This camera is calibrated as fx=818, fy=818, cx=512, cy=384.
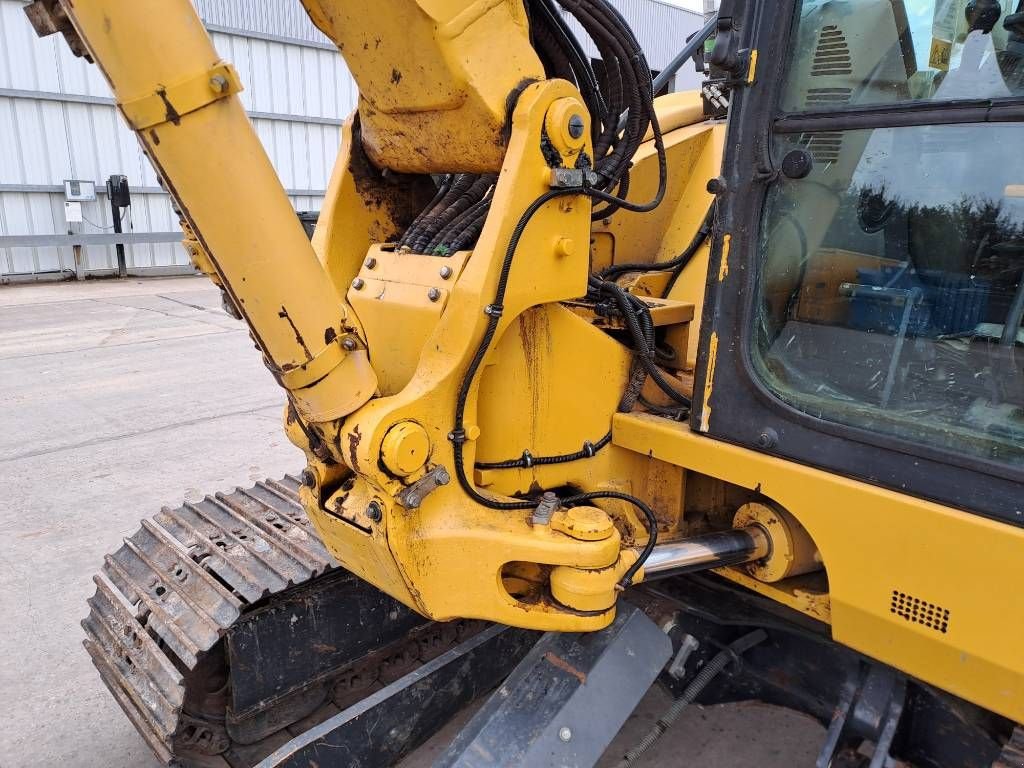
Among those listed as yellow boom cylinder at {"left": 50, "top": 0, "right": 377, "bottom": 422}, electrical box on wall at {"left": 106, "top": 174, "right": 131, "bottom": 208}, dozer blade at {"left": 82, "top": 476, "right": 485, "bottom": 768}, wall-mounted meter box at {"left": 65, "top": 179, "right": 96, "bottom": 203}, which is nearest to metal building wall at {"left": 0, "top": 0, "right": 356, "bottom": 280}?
wall-mounted meter box at {"left": 65, "top": 179, "right": 96, "bottom": 203}

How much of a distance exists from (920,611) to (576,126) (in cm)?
120

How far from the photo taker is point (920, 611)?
1580 mm

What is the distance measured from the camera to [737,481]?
1.82 m

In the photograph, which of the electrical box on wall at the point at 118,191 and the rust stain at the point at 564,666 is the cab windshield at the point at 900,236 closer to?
the rust stain at the point at 564,666

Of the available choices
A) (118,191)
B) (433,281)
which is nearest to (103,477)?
(433,281)

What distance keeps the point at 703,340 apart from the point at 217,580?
1599 millimetres

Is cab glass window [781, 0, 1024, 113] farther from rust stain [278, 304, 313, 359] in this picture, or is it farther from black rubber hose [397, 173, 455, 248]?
rust stain [278, 304, 313, 359]

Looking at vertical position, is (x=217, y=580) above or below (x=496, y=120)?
below

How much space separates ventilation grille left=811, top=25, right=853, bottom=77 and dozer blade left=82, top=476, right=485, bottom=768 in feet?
5.91

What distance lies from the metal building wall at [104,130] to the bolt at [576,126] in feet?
37.8

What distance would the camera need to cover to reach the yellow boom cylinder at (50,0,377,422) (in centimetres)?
135

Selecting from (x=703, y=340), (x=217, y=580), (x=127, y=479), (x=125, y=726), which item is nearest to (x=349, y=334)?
(x=703, y=340)

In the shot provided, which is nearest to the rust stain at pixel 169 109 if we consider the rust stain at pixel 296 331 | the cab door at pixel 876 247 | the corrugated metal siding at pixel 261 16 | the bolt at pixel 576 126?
the rust stain at pixel 296 331

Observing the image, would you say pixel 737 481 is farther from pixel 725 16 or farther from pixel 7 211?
pixel 7 211
